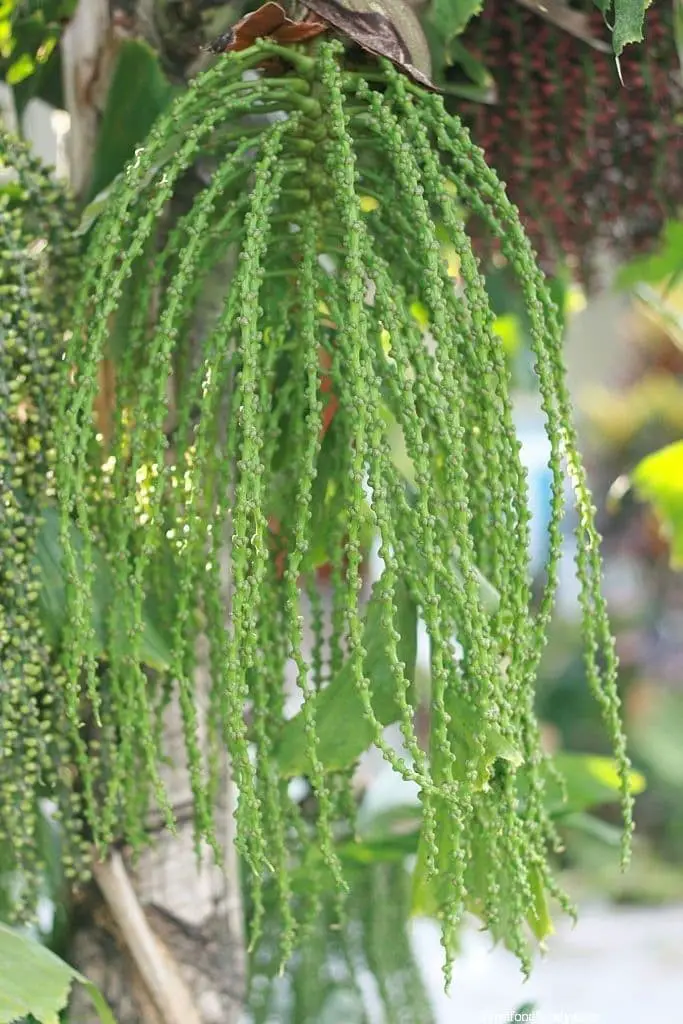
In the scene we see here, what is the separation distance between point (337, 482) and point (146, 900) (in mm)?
278

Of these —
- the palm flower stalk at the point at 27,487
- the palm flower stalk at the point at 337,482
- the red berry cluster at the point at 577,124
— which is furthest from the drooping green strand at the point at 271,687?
the red berry cluster at the point at 577,124

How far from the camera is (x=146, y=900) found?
685mm

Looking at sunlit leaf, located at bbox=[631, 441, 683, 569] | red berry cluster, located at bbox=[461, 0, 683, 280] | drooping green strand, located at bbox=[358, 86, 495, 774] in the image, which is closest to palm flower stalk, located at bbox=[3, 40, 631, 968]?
drooping green strand, located at bbox=[358, 86, 495, 774]

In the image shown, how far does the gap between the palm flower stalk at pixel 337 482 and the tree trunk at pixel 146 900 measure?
0.21 ft

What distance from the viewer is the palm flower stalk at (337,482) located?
1.57 ft

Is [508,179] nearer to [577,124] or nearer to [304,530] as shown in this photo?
[577,124]

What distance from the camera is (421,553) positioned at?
1.66ft

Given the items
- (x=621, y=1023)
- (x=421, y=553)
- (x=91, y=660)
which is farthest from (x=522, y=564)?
(x=621, y=1023)

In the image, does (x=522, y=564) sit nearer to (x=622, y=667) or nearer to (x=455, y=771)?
(x=455, y=771)

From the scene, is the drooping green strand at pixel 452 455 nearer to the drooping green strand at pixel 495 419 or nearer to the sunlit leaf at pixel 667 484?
the drooping green strand at pixel 495 419

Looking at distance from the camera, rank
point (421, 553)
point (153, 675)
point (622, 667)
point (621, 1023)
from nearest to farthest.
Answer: point (421, 553) → point (153, 675) → point (621, 1023) → point (622, 667)

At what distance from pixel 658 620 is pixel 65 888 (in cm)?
273

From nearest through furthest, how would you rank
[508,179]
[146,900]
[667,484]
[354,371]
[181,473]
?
[354,371]
[181,473]
[146,900]
[508,179]
[667,484]

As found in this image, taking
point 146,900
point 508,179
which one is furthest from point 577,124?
point 146,900
